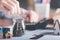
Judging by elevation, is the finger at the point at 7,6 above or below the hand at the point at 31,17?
above

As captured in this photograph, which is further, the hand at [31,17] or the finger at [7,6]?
the hand at [31,17]

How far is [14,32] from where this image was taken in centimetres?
87

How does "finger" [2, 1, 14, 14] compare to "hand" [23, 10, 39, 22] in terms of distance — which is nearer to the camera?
"finger" [2, 1, 14, 14]

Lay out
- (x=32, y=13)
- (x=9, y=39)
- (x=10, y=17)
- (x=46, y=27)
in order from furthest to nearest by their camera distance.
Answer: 1. (x=32, y=13)
2. (x=46, y=27)
3. (x=10, y=17)
4. (x=9, y=39)

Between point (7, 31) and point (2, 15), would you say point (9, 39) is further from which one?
point (2, 15)

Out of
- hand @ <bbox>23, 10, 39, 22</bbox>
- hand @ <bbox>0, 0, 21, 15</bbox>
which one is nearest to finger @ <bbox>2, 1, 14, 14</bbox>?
hand @ <bbox>0, 0, 21, 15</bbox>

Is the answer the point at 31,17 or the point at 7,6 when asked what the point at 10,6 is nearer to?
the point at 7,6

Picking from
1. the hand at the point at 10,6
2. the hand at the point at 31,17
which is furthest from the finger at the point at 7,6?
the hand at the point at 31,17

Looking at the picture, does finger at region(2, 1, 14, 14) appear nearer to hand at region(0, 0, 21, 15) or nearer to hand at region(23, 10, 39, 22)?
hand at region(0, 0, 21, 15)

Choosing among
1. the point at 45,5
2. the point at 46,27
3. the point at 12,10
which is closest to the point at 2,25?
the point at 12,10

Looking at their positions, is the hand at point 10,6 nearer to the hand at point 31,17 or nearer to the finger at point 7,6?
the finger at point 7,6

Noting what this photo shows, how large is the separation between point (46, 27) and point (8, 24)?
0.28 m

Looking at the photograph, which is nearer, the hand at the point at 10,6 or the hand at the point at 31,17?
the hand at the point at 10,6

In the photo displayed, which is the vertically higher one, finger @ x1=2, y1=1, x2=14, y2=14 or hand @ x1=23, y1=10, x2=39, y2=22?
finger @ x1=2, y1=1, x2=14, y2=14
